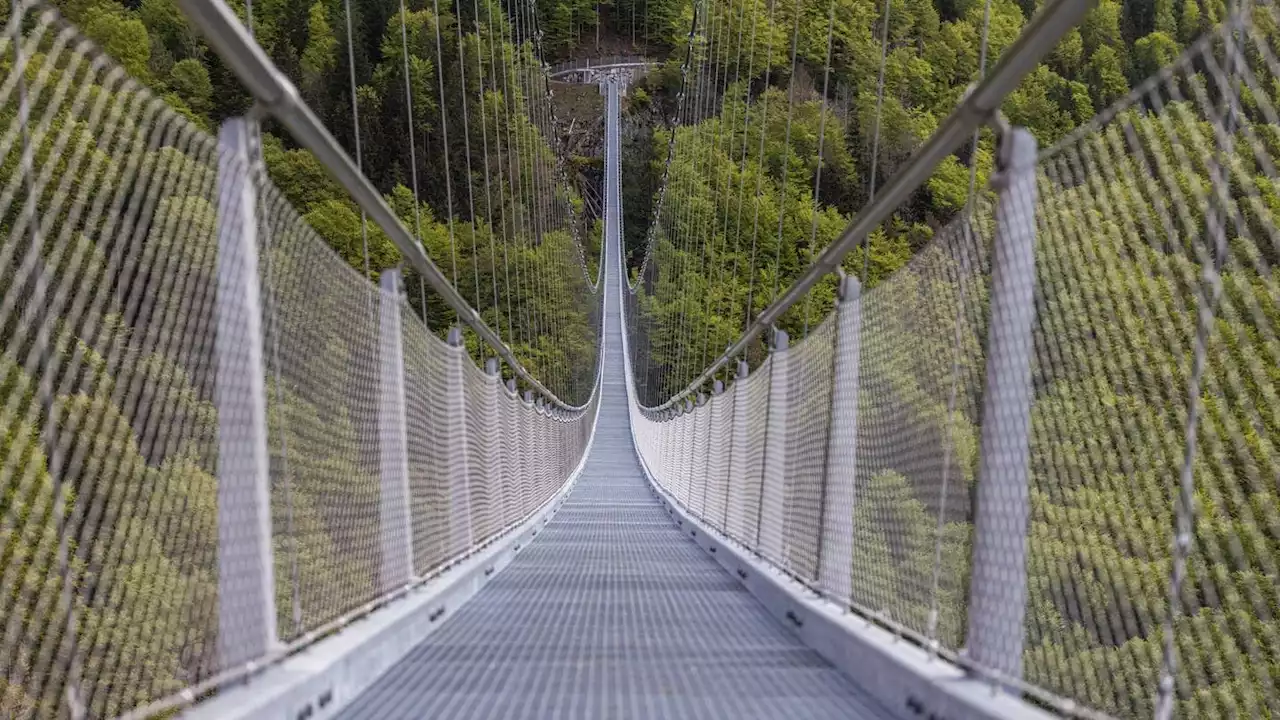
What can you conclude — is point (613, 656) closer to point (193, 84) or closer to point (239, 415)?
point (239, 415)

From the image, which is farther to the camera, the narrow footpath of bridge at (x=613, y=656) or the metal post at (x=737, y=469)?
the metal post at (x=737, y=469)

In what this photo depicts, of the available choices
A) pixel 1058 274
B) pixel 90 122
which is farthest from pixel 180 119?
pixel 1058 274

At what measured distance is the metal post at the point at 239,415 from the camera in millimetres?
1690

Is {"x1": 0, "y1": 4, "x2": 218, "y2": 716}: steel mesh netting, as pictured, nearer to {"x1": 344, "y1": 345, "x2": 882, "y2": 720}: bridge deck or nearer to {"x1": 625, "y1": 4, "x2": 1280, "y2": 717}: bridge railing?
{"x1": 344, "y1": 345, "x2": 882, "y2": 720}: bridge deck

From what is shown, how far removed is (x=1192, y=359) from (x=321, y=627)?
151cm

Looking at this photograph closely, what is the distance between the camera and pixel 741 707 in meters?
2.06

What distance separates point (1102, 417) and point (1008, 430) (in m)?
0.13

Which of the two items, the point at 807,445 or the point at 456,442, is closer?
the point at 807,445

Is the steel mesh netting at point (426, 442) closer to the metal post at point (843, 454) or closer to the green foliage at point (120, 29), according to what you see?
the metal post at point (843, 454)

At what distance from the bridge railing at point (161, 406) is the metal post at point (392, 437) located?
0.01 m

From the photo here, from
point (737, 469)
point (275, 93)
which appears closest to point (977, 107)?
point (275, 93)

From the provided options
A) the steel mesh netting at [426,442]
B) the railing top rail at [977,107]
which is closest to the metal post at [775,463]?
the railing top rail at [977,107]

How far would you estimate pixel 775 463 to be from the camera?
3.67 m

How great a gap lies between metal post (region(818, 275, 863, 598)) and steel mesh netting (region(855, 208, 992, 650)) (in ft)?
0.06
